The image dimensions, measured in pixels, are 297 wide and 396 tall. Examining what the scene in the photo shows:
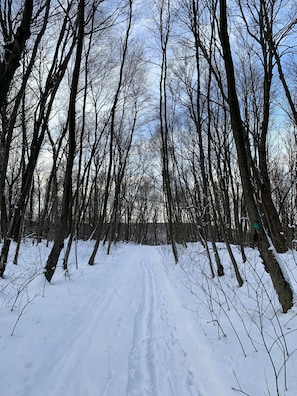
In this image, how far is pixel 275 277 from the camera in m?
3.68

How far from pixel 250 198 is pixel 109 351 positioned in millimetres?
2912

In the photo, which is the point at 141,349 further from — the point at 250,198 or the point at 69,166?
the point at 69,166

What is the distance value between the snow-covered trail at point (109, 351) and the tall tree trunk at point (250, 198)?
131 cm

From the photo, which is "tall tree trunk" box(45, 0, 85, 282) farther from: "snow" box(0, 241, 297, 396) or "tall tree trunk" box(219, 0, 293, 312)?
"tall tree trunk" box(219, 0, 293, 312)

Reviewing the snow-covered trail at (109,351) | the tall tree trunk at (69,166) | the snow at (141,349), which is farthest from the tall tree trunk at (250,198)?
the tall tree trunk at (69,166)

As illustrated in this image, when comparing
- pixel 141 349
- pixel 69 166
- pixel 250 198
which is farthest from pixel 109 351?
pixel 69 166

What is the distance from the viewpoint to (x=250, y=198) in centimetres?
406

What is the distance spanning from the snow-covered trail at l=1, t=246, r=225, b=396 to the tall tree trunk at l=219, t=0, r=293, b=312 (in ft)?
4.30

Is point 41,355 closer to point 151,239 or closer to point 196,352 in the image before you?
point 196,352

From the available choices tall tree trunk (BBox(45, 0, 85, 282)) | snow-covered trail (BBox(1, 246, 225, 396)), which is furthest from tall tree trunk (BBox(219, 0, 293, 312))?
tall tree trunk (BBox(45, 0, 85, 282))

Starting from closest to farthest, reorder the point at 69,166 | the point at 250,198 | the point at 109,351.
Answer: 1. the point at 109,351
2. the point at 250,198
3. the point at 69,166

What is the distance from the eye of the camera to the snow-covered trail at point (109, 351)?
2523 mm

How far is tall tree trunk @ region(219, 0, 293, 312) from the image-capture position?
3625mm

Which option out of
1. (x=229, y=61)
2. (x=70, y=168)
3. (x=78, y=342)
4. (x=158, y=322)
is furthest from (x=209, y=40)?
(x=78, y=342)
